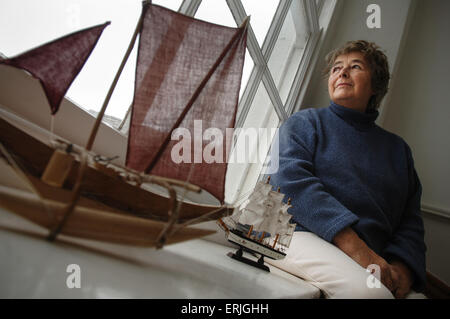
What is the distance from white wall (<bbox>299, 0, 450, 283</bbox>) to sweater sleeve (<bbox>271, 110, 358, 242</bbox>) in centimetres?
65

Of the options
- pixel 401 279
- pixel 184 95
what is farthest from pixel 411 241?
pixel 184 95

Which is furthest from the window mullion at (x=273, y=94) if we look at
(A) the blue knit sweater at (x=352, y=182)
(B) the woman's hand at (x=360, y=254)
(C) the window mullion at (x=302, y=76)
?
(B) the woman's hand at (x=360, y=254)

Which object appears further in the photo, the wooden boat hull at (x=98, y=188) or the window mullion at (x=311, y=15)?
the window mullion at (x=311, y=15)

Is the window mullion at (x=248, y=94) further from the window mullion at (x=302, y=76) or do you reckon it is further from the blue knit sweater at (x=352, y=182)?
the window mullion at (x=302, y=76)

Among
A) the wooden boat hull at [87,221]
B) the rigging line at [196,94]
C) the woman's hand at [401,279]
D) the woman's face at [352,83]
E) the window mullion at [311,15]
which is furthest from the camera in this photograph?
the window mullion at [311,15]

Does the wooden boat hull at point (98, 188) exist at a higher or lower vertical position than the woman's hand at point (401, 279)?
higher

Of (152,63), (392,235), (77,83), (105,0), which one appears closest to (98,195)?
(152,63)

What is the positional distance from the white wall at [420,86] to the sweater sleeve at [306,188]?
2.13 feet

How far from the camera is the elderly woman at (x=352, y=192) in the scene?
0.62 m

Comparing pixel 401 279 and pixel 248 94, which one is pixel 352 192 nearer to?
pixel 401 279

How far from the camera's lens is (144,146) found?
392 mm

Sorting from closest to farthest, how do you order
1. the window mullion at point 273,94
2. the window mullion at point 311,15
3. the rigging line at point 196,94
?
the rigging line at point 196,94 < the window mullion at point 273,94 < the window mullion at point 311,15
